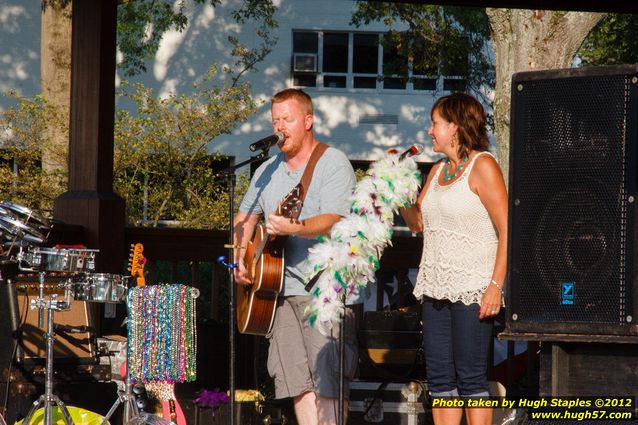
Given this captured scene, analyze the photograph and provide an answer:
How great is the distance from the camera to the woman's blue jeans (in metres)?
4.86

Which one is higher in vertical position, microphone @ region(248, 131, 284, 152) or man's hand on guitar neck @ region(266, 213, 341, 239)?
microphone @ region(248, 131, 284, 152)

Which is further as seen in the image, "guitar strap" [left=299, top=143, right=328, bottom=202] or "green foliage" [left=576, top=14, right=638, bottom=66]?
"green foliage" [left=576, top=14, right=638, bottom=66]

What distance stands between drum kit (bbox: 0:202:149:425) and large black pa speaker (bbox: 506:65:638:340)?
245 centimetres

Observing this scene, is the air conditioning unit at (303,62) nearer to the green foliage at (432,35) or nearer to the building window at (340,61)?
the building window at (340,61)

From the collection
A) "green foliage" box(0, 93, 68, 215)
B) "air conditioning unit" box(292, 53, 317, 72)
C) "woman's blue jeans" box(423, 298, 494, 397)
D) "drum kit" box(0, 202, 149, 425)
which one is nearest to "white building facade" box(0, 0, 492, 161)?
"air conditioning unit" box(292, 53, 317, 72)

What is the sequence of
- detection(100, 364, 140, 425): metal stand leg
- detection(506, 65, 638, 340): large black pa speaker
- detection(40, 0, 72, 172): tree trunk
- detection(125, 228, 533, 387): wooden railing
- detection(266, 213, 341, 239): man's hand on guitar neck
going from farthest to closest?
detection(40, 0, 72, 172): tree trunk, detection(125, 228, 533, 387): wooden railing, detection(100, 364, 140, 425): metal stand leg, detection(266, 213, 341, 239): man's hand on guitar neck, detection(506, 65, 638, 340): large black pa speaker

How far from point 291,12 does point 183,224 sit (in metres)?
10.9

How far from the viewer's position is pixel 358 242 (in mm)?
4664

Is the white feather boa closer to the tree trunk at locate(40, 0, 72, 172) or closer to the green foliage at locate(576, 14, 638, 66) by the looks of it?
the tree trunk at locate(40, 0, 72, 172)

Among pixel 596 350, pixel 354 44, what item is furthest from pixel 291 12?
pixel 596 350

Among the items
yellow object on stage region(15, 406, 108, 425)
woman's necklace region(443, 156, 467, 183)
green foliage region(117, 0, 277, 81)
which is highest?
green foliage region(117, 0, 277, 81)

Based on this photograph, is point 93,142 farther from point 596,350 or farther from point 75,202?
point 596,350

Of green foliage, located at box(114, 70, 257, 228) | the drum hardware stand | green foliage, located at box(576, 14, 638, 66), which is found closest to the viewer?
Answer: the drum hardware stand

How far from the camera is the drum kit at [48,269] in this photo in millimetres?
5396
